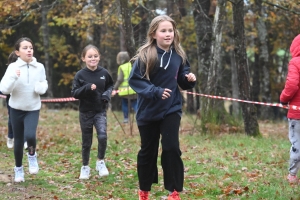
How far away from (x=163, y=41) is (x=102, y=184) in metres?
2.79

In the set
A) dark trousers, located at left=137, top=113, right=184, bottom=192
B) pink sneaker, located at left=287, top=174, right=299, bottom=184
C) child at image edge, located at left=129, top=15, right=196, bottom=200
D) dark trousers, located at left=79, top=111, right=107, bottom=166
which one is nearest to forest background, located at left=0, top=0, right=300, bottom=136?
dark trousers, located at left=79, top=111, right=107, bottom=166

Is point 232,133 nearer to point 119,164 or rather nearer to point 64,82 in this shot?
point 119,164

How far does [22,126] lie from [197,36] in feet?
33.4

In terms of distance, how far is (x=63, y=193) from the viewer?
7.50 meters

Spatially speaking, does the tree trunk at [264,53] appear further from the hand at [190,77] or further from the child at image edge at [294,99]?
the hand at [190,77]

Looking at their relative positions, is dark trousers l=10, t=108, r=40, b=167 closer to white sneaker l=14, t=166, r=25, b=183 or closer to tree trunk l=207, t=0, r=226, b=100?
white sneaker l=14, t=166, r=25, b=183

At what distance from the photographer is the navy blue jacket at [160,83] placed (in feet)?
20.0

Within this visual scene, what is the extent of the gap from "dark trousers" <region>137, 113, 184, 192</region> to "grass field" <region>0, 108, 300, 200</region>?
0.87m

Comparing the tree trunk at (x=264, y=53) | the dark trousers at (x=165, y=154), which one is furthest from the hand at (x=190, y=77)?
the tree trunk at (x=264, y=53)

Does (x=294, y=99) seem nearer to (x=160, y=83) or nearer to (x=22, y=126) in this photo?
(x=160, y=83)

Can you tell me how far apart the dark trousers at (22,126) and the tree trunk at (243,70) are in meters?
6.29

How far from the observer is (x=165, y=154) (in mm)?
Result: 6164

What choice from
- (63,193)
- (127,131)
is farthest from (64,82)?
(63,193)

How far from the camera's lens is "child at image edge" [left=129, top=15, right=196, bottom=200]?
6.10 metres
